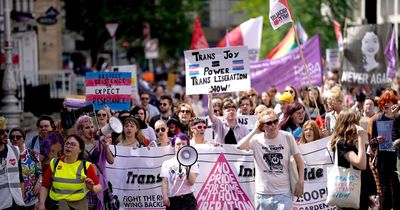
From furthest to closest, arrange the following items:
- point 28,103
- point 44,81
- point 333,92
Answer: point 44,81 < point 28,103 < point 333,92

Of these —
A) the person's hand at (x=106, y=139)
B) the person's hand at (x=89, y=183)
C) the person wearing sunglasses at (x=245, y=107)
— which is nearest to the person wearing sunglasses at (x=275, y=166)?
the person's hand at (x=89, y=183)

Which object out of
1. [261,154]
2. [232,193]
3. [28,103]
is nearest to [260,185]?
[261,154]

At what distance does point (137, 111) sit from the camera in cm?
1491

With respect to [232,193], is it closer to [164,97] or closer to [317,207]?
[317,207]

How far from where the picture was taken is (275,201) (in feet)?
34.7

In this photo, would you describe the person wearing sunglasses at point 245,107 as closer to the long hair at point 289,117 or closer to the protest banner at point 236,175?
the long hair at point 289,117

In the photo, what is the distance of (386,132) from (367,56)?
28.3 ft

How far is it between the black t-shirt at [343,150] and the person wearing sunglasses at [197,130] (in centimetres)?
180

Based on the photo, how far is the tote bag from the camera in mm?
10453

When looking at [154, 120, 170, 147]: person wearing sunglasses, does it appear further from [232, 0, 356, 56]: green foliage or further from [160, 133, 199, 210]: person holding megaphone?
[232, 0, 356, 56]: green foliage

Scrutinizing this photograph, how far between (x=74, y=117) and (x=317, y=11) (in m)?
28.7

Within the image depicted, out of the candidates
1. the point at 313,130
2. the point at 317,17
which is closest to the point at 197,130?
the point at 313,130

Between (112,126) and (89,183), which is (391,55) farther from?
(89,183)

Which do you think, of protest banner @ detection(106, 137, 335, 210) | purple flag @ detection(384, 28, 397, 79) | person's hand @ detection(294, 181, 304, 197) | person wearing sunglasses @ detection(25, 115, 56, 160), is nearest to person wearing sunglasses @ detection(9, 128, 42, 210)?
person wearing sunglasses @ detection(25, 115, 56, 160)
